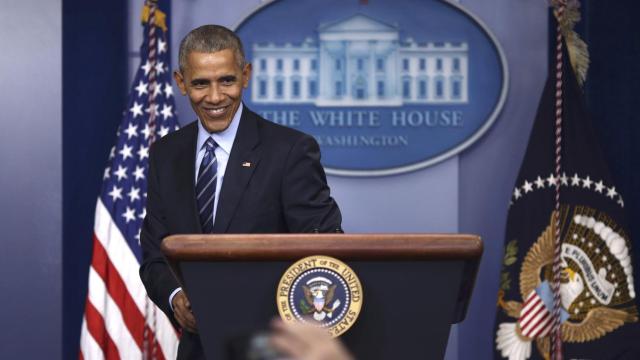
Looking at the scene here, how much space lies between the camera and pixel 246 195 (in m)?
2.14

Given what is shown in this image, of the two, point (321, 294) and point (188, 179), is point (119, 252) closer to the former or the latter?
point (188, 179)

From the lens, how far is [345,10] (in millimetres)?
4242

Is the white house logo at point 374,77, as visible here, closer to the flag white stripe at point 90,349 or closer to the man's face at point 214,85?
the flag white stripe at point 90,349

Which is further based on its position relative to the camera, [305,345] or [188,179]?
[188,179]

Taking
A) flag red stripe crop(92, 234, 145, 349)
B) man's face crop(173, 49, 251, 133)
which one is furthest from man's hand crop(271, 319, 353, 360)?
flag red stripe crop(92, 234, 145, 349)

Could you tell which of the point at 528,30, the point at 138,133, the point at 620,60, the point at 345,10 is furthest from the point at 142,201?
the point at 620,60

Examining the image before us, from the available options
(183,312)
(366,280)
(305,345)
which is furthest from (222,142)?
(305,345)

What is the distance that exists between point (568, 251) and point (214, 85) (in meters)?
2.15

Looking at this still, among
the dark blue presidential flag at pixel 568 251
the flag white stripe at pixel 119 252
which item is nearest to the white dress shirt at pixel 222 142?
the flag white stripe at pixel 119 252

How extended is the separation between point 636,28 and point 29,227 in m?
2.56

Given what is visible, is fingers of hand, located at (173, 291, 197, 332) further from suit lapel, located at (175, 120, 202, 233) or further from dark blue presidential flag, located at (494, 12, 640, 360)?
dark blue presidential flag, located at (494, 12, 640, 360)

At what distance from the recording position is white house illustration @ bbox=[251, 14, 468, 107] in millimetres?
4250

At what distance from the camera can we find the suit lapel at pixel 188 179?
2.15 metres

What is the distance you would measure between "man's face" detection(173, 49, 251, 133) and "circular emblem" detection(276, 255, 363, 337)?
0.72 metres
